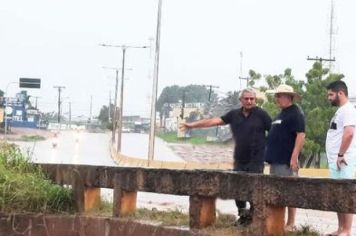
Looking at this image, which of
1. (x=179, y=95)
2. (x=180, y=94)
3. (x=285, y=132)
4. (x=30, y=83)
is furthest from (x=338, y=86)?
(x=179, y=95)

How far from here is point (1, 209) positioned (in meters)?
6.35

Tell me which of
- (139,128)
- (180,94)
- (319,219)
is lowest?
(139,128)

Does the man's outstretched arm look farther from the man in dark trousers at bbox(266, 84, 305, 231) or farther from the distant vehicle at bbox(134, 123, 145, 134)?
the distant vehicle at bbox(134, 123, 145, 134)

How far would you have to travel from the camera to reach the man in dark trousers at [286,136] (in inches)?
261

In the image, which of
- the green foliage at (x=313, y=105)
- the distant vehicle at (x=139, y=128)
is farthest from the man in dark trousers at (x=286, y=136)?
the distant vehicle at (x=139, y=128)

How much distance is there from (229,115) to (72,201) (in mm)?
1740

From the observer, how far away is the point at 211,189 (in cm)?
512

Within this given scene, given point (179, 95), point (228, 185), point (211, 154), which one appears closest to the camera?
point (228, 185)

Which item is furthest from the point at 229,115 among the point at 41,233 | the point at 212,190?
the point at 41,233

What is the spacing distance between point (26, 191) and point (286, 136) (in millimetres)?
2564

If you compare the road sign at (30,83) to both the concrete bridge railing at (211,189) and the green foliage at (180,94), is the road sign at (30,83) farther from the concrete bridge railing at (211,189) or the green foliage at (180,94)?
the green foliage at (180,94)

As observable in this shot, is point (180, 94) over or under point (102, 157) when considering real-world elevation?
over

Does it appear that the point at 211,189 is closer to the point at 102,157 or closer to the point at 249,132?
the point at 249,132

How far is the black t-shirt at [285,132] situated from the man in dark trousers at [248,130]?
0.36 ft
